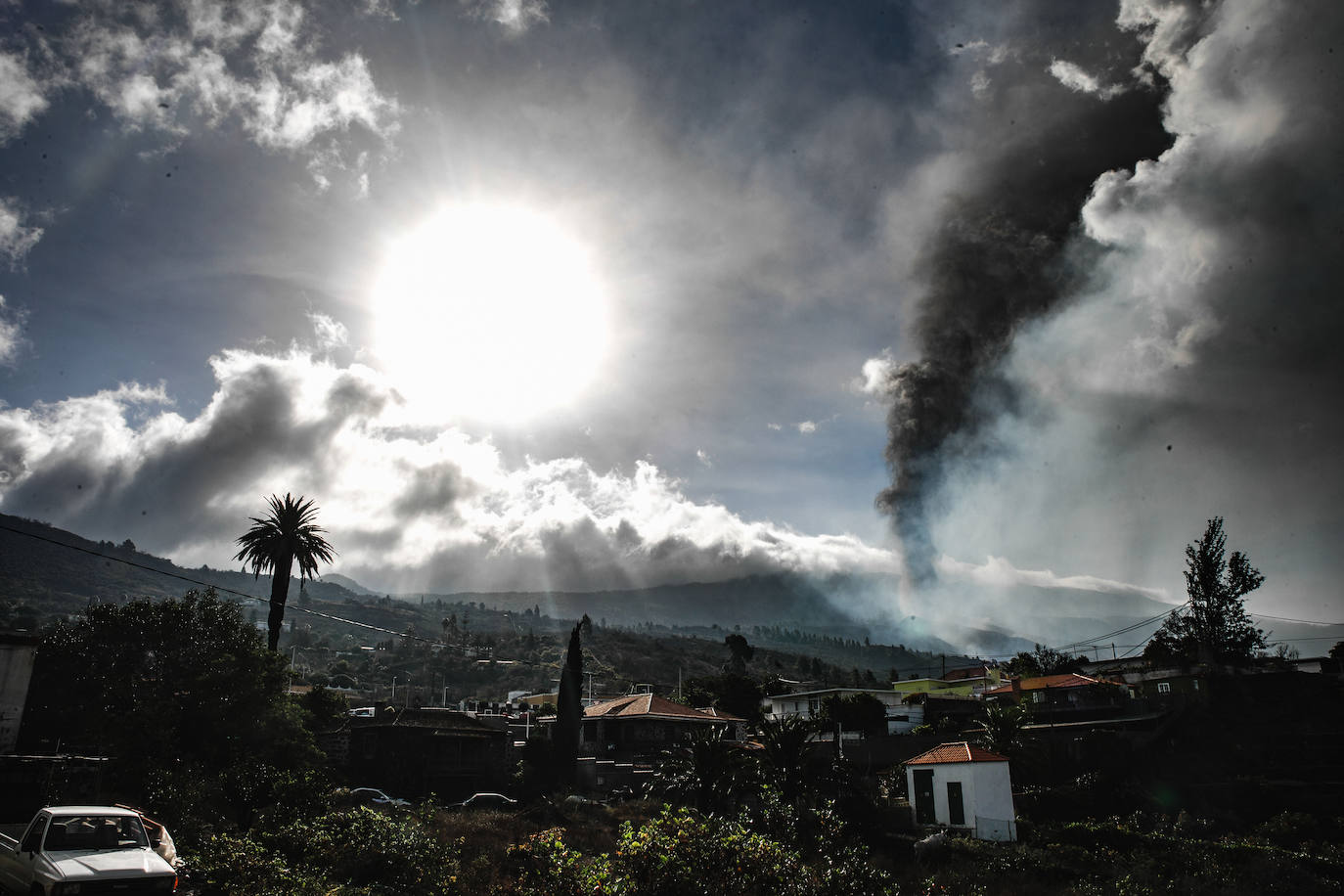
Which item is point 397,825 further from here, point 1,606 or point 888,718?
point 1,606

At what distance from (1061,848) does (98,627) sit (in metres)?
50.6

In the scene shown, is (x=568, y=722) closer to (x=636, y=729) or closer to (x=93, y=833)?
(x=636, y=729)

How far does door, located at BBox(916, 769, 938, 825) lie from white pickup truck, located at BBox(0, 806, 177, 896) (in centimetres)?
3730

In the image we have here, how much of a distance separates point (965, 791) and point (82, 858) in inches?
1485

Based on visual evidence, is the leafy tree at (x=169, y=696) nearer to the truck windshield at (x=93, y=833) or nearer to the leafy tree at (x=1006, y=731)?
the truck windshield at (x=93, y=833)

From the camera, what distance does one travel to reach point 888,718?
6950 cm

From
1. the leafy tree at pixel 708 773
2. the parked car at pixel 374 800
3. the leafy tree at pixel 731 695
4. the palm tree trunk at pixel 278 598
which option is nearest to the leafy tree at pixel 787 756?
the leafy tree at pixel 708 773

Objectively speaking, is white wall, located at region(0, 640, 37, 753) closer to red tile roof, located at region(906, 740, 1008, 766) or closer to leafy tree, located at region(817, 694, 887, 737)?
red tile roof, located at region(906, 740, 1008, 766)

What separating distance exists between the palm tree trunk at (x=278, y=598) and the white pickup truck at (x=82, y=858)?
32.8 m

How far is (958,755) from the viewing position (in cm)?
3900

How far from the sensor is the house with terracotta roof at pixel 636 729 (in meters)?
56.8

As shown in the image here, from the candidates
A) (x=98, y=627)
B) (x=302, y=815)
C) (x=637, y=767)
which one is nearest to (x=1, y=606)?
(x=98, y=627)

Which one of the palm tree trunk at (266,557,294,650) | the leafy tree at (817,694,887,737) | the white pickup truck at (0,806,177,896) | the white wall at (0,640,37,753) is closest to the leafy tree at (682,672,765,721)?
the leafy tree at (817,694,887,737)

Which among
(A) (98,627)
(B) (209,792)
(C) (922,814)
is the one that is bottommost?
(C) (922,814)
